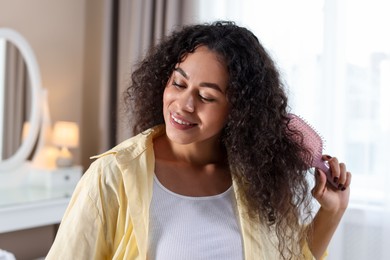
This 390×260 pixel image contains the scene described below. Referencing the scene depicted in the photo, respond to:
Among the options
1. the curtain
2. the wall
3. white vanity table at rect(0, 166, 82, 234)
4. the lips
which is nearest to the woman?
the lips

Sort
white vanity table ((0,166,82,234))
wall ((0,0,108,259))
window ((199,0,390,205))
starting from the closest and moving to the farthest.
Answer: window ((199,0,390,205)) → white vanity table ((0,166,82,234)) → wall ((0,0,108,259))

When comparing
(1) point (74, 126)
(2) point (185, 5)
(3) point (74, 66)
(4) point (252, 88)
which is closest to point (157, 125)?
(4) point (252, 88)

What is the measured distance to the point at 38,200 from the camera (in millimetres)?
2564

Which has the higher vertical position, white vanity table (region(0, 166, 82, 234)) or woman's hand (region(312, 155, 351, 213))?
woman's hand (region(312, 155, 351, 213))

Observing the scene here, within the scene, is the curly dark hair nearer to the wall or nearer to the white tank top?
the white tank top

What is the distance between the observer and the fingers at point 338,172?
1.22 m

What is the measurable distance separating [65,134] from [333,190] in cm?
187

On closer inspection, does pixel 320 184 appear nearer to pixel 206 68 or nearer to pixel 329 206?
pixel 329 206

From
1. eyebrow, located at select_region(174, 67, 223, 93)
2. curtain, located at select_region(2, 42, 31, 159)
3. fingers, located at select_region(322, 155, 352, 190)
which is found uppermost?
eyebrow, located at select_region(174, 67, 223, 93)

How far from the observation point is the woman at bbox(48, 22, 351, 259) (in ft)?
3.35

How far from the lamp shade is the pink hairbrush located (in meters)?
1.83

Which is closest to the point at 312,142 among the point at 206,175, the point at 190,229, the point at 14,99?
the point at 206,175

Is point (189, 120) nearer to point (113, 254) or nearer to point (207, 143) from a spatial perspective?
point (207, 143)

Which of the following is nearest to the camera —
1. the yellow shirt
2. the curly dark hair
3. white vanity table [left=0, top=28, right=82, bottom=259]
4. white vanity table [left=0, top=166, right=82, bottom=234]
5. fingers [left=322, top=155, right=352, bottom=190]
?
the yellow shirt
